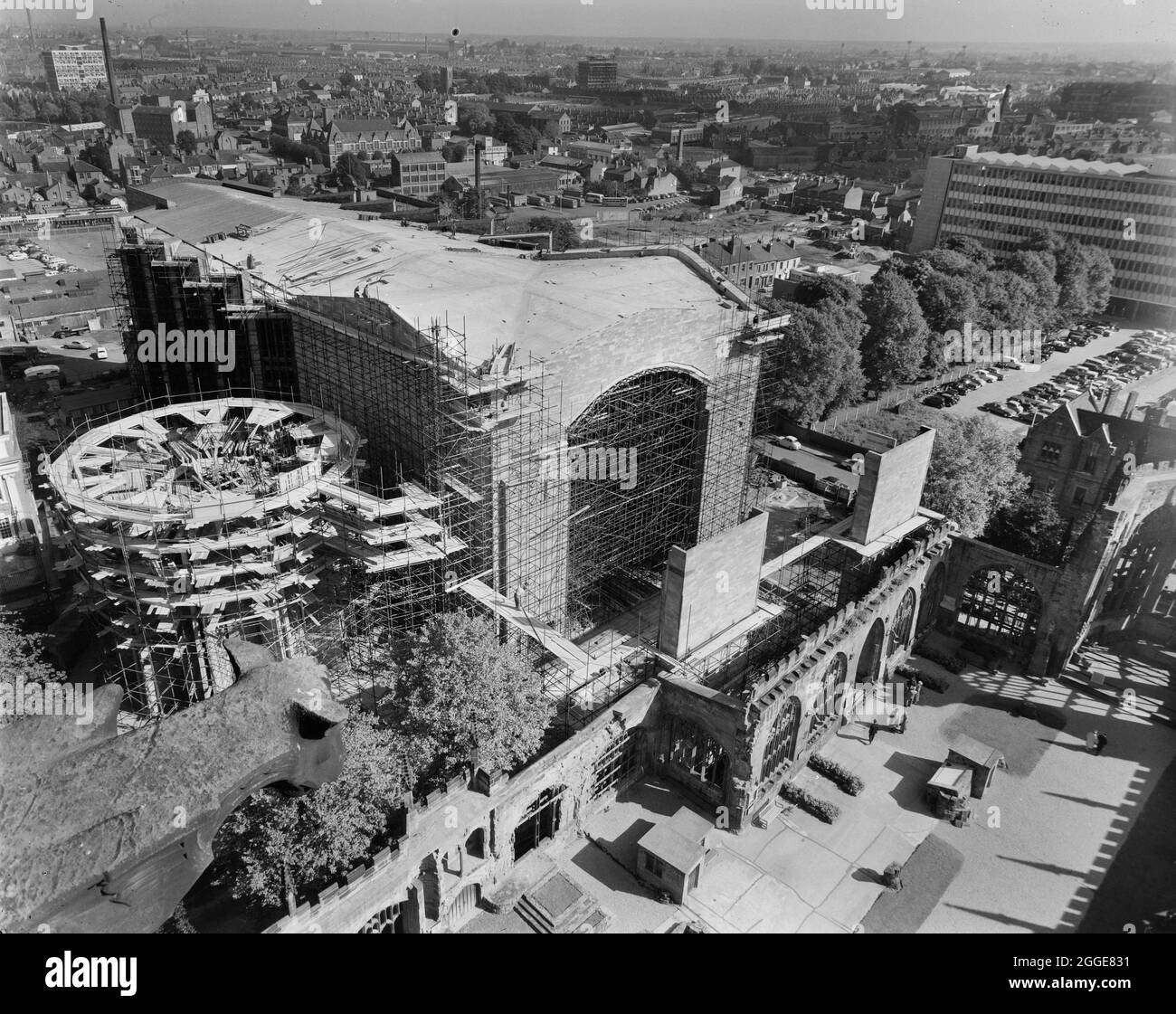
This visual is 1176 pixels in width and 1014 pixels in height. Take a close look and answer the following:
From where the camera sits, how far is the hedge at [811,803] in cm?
2684

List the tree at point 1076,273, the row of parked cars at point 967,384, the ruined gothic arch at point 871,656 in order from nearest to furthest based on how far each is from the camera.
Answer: the ruined gothic arch at point 871,656
the row of parked cars at point 967,384
the tree at point 1076,273

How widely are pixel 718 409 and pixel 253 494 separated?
1895cm

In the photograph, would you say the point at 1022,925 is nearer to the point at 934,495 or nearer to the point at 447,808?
the point at 447,808

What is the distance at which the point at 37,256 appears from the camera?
85062mm

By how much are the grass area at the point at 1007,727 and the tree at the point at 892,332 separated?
31960 millimetres

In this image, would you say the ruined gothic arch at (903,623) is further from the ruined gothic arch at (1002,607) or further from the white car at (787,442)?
the white car at (787,442)

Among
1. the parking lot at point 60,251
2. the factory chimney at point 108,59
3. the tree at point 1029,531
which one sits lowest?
the parking lot at point 60,251

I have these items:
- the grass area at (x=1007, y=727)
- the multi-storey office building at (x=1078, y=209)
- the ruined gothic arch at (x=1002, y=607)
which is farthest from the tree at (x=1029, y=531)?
the multi-storey office building at (x=1078, y=209)

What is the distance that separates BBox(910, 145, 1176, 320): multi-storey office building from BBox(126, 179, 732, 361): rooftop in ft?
205

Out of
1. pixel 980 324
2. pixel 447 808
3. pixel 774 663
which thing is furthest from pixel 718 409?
pixel 980 324

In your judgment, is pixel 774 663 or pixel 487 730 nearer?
pixel 487 730

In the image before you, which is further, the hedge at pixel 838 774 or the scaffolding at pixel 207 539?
the hedge at pixel 838 774

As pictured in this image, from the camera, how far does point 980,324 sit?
66.9 metres

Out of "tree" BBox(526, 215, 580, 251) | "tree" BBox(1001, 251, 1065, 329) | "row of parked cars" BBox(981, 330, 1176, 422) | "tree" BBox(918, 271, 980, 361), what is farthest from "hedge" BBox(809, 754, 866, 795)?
"tree" BBox(526, 215, 580, 251)
